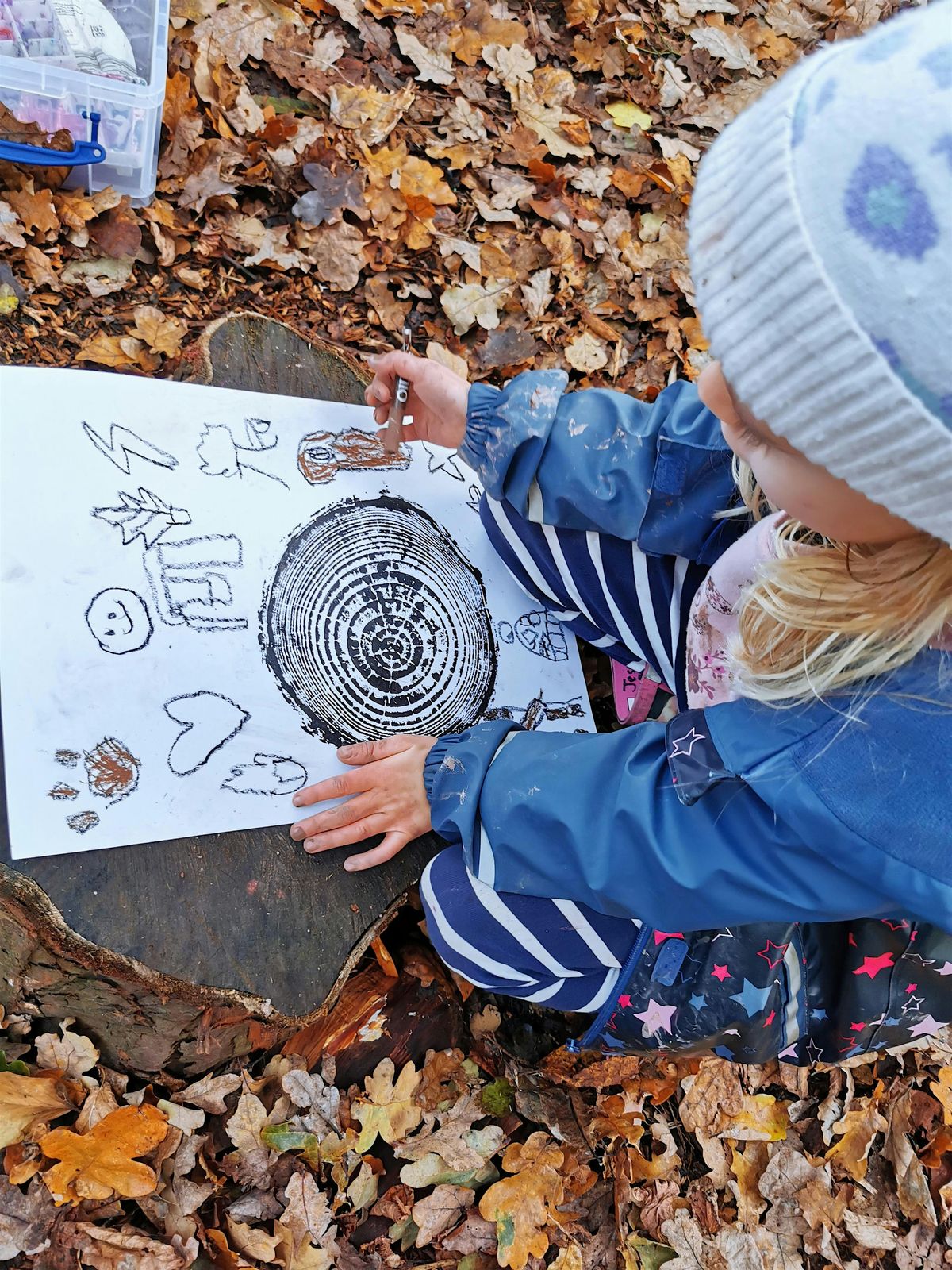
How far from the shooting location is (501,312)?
2629 millimetres

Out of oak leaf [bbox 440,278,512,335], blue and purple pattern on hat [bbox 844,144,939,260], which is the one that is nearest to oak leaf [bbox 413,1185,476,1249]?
blue and purple pattern on hat [bbox 844,144,939,260]

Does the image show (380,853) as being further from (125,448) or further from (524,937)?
(125,448)

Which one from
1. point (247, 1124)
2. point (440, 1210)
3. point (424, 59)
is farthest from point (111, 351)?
point (440, 1210)

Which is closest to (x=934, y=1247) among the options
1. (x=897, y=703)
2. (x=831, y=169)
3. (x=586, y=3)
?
(x=897, y=703)

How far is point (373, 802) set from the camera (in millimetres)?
1706

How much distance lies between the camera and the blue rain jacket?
1210mm

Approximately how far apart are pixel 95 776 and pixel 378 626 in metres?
0.64

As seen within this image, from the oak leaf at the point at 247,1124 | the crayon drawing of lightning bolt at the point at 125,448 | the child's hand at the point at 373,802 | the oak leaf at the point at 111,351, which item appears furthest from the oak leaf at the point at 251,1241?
the oak leaf at the point at 111,351

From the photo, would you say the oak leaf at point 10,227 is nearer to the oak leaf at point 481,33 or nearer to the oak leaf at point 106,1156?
the oak leaf at point 481,33

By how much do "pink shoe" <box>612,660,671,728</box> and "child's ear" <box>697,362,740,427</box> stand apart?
1123 mm

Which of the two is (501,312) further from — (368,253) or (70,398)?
(70,398)

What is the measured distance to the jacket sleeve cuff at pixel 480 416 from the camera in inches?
72.9

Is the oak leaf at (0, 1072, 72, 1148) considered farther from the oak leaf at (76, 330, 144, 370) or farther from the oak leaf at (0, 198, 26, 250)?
the oak leaf at (0, 198, 26, 250)

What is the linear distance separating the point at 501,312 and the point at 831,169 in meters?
1.89
